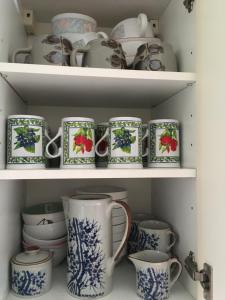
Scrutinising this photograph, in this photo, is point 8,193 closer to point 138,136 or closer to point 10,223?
point 10,223

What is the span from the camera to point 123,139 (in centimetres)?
58

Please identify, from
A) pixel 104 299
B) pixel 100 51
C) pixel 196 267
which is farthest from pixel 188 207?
pixel 100 51

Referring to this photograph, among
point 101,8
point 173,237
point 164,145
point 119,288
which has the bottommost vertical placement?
point 119,288

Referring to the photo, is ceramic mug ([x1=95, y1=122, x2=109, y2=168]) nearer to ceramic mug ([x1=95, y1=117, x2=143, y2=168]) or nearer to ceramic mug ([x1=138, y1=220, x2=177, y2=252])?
ceramic mug ([x1=95, y1=117, x2=143, y2=168])

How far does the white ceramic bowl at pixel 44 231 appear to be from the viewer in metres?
0.72

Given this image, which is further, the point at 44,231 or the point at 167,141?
the point at 44,231

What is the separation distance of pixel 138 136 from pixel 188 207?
0.19 meters

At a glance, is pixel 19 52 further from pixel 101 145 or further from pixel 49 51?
pixel 101 145

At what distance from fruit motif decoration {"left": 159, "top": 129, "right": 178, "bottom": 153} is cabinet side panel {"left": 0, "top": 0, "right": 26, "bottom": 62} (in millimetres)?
354

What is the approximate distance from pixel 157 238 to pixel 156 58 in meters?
0.41

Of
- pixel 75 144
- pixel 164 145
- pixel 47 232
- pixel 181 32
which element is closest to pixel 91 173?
pixel 75 144

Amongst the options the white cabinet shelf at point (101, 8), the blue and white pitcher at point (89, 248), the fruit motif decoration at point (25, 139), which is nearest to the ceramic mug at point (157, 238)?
the blue and white pitcher at point (89, 248)

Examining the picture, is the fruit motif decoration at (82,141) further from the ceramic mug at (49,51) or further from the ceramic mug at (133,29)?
the ceramic mug at (133,29)

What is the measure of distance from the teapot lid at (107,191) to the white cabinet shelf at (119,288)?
0.19 meters
